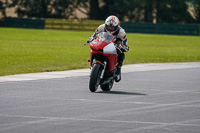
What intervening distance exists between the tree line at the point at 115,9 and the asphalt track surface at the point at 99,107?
2724 inches

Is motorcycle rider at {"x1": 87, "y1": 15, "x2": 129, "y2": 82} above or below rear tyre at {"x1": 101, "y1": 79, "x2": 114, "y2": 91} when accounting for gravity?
above

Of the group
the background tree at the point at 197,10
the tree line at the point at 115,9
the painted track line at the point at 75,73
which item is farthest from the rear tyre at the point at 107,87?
the tree line at the point at 115,9

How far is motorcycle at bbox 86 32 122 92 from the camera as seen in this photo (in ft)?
43.7

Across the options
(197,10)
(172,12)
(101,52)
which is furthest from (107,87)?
(172,12)

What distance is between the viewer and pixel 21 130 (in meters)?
8.47

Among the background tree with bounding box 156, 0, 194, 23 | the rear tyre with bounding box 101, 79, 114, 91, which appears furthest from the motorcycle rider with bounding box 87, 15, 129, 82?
the background tree with bounding box 156, 0, 194, 23

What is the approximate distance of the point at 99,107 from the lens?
11141 mm

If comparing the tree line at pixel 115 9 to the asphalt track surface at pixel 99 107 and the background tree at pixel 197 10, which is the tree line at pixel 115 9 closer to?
the background tree at pixel 197 10

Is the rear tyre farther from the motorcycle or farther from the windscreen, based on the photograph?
the windscreen

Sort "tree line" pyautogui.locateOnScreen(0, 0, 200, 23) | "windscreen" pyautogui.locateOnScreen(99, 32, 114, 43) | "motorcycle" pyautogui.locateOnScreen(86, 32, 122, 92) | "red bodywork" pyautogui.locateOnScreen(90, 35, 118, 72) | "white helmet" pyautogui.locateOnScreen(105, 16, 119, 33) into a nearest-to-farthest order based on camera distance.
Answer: "motorcycle" pyautogui.locateOnScreen(86, 32, 122, 92) < "red bodywork" pyautogui.locateOnScreen(90, 35, 118, 72) < "windscreen" pyautogui.locateOnScreen(99, 32, 114, 43) < "white helmet" pyautogui.locateOnScreen(105, 16, 119, 33) < "tree line" pyautogui.locateOnScreen(0, 0, 200, 23)

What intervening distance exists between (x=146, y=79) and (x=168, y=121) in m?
8.21

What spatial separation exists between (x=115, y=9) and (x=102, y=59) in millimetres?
73492

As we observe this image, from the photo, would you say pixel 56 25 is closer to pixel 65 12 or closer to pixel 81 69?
pixel 65 12

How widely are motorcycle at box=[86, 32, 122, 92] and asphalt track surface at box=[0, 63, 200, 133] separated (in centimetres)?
32
